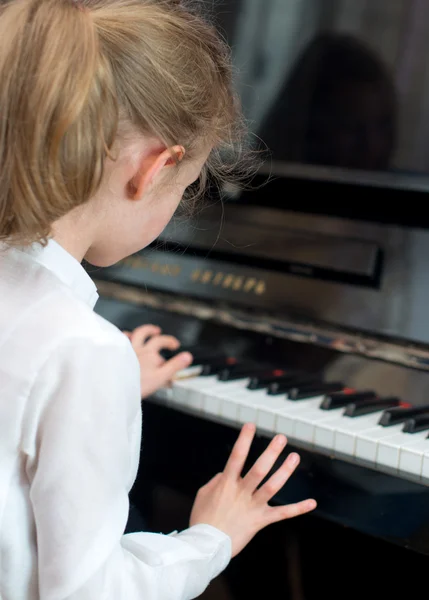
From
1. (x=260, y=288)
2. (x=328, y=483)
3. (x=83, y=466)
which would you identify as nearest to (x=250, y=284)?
(x=260, y=288)

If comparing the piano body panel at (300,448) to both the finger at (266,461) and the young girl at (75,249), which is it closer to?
the finger at (266,461)

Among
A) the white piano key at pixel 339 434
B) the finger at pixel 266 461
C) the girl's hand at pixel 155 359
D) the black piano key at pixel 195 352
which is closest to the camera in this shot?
the finger at pixel 266 461

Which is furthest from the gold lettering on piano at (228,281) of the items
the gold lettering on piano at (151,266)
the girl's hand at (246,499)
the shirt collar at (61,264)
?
the shirt collar at (61,264)

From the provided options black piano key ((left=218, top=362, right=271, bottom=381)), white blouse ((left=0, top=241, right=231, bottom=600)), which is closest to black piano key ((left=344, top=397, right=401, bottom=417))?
black piano key ((left=218, top=362, right=271, bottom=381))

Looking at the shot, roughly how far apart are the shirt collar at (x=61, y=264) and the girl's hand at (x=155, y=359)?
421mm

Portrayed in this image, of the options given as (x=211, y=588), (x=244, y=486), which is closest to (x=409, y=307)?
(x=244, y=486)

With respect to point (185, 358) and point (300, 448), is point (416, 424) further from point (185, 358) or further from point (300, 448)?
point (185, 358)

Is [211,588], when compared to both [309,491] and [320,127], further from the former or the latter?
[320,127]

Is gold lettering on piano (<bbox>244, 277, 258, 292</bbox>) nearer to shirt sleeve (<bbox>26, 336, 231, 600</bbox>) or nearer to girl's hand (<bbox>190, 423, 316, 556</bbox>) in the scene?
A: girl's hand (<bbox>190, 423, 316, 556</bbox>)

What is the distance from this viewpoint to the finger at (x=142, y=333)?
4.85ft

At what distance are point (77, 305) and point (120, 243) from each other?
14cm

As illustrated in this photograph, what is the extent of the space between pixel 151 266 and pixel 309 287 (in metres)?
0.34

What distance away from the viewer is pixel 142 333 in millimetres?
1492

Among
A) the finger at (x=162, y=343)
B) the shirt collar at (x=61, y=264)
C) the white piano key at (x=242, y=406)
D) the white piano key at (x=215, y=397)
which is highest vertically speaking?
the shirt collar at (x=61, y=264)
